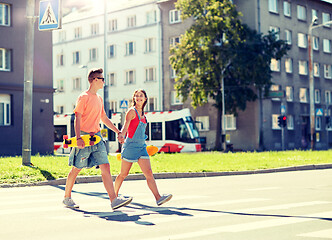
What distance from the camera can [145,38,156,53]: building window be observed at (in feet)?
182

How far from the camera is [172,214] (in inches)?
315

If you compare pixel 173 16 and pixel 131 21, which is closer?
pixel 173 16

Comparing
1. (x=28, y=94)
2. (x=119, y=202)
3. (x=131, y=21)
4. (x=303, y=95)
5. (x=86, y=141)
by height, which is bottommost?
(x=119, y=202)

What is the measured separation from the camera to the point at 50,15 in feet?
49.1

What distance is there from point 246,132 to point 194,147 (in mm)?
12771

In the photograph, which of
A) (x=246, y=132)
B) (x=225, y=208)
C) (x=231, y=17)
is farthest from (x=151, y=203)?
(x=246, y=132)

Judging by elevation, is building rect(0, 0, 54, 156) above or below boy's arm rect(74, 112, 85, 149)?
above

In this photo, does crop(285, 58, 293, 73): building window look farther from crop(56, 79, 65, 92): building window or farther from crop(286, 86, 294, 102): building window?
crop(56, 79, 65, 92): building window

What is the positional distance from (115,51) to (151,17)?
18.3ft

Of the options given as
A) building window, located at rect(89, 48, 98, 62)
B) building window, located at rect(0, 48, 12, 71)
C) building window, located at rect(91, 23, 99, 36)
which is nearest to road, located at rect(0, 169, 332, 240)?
building window, located at rect(0, 48, 12, 71)

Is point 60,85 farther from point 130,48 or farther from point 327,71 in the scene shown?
point 327,71

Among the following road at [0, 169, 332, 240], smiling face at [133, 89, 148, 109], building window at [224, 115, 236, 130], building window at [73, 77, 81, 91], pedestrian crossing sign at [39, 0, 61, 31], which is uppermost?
building window at [73, 77, 81, 91]

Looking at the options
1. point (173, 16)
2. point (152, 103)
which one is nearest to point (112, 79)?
point (152, 103)

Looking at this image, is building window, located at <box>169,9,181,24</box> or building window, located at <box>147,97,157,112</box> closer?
building window, located at <box>169,9,181,24</box>
